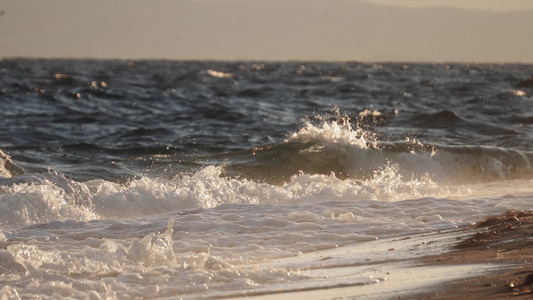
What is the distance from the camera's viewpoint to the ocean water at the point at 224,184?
578 cm

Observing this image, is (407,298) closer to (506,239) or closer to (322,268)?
(322,268)

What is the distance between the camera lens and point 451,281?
16.3 ft

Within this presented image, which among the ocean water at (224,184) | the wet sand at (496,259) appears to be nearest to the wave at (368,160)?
the ocean water at (224,184)

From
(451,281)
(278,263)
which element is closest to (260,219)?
(278,263)

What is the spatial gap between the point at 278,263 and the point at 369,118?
14230 mm

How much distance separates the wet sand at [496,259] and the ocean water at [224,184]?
1.72 ft

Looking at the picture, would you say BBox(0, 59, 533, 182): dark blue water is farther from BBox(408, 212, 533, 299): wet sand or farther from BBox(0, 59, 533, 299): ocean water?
BBox(408, 212, 533, 299): wet sand

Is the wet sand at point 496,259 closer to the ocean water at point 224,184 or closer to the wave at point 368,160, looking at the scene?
the ocean water at point 224,184

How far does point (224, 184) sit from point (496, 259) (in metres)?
5.07

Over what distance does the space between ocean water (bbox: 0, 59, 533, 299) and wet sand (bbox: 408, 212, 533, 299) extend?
523 mm

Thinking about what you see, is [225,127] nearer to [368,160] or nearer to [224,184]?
[368,160]

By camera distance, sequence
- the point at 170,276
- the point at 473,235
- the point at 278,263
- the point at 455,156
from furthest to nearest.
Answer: the point at 455,156, the point at 473,235, the point at 278,263, the point at 170,276

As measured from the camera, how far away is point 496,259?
5.52m

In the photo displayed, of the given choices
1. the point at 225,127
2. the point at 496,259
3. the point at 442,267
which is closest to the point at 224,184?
the point at 442,267
